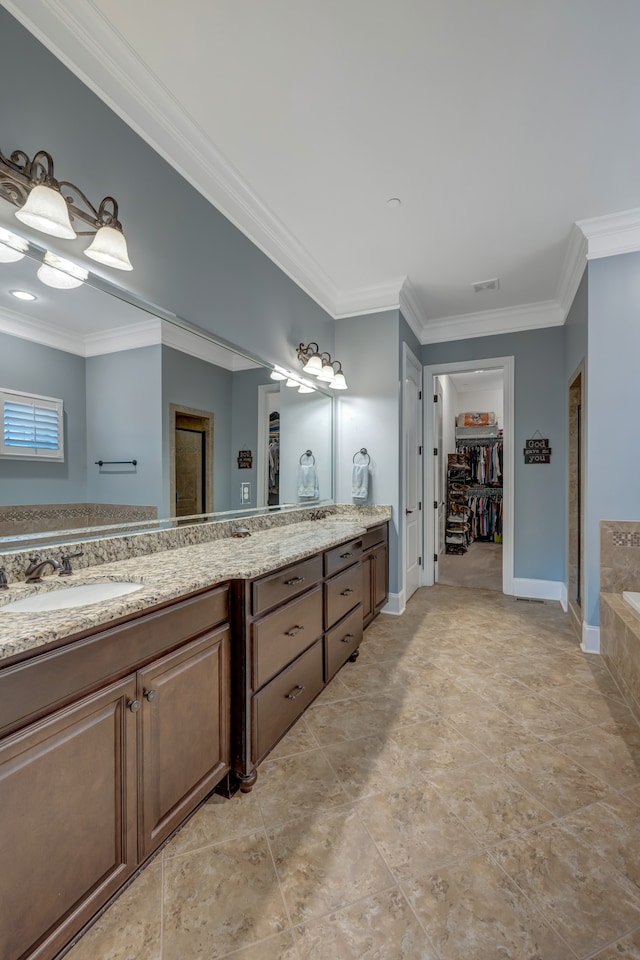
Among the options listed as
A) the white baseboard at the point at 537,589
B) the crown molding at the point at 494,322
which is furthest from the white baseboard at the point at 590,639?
the crown molding at the point at 494,322

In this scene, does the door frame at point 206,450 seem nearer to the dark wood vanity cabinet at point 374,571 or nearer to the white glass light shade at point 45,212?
the white glass light shade at point 45,212

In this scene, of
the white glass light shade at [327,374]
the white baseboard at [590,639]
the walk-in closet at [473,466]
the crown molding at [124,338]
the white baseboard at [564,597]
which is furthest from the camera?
the walk-in closet at [473,466]

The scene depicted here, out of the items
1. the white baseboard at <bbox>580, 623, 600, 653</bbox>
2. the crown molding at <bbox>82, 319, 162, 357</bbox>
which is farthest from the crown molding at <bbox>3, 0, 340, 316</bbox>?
the white baseboard at <bbox>580, 623, 600, 653</bbox>

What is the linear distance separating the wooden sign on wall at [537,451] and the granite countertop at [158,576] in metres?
2.40

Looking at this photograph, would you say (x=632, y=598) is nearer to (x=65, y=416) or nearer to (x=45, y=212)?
(x=65, y=416)

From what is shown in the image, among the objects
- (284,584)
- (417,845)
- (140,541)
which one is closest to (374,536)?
(284,584)

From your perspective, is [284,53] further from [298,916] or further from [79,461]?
[298,916]

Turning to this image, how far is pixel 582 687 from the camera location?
7.93 feet

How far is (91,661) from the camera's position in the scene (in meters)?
1.03

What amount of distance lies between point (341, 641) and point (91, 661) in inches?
66.1

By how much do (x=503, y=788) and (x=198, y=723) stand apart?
1.25 metres

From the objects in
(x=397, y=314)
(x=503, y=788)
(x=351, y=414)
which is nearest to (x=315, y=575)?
(x=503, y=788)

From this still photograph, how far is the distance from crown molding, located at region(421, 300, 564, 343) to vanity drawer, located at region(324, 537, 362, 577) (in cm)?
281

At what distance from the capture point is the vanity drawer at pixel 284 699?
1.63m
